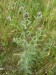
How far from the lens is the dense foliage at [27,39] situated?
7.76ft

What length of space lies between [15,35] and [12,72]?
47cm

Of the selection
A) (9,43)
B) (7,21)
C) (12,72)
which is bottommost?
(12,72)

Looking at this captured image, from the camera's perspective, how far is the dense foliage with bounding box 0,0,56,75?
236 centimetres

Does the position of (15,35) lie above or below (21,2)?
below

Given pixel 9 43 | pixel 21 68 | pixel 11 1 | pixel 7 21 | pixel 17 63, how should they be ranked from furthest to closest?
pixel 11 1 < pixel 7 21 < pixel 9 43 < pixel 17 63 < pixel 21 68

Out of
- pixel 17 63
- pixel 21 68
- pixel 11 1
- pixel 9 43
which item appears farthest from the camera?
pixel 11 1

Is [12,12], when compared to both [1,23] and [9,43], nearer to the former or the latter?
[1,23]

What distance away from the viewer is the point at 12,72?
248 centimetres

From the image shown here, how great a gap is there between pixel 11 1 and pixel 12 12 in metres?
0.17

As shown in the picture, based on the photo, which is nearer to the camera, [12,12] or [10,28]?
[10,28]

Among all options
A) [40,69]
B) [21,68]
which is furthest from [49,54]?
[21,68]

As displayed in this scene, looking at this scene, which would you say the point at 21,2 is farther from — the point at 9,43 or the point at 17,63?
the point at 17,63

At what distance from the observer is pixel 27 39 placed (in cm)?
254

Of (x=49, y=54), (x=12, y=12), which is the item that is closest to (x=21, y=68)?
(x=49, y=54)
